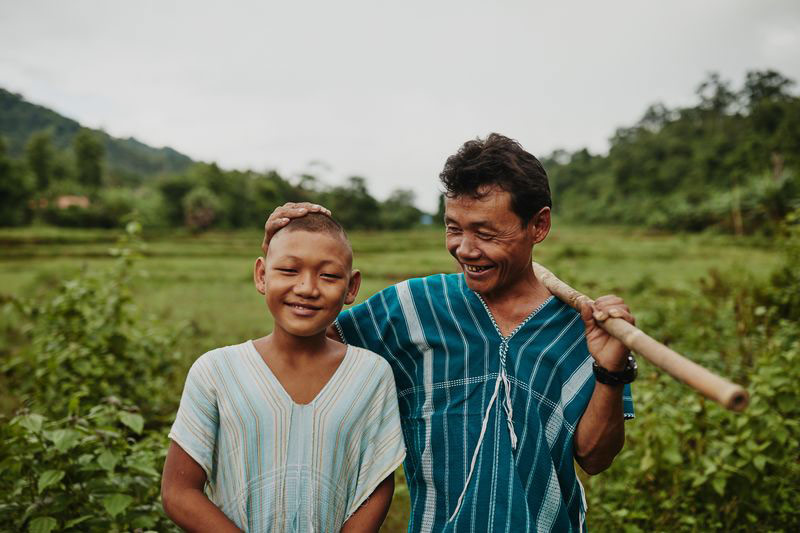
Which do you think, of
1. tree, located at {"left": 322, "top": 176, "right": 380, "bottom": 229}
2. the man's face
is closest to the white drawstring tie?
the man's face

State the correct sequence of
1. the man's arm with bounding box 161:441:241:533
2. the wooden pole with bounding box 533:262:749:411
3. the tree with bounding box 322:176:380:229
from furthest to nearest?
the tree with bounding box 322:176:380:229, the man's arm with bounding box 161:441:241:533, the wooden pole with bounding box 533:262:749:411

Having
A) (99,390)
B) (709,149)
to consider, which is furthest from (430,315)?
(709,149)

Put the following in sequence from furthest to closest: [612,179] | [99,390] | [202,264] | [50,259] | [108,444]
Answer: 1. [612,179]
2. [202,264]
3. [50,259]
4. [99,390]
5. [108,444]

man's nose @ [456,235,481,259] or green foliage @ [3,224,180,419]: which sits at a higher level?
man's nose @ [456,235,481,259]

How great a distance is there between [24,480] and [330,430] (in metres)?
1.36

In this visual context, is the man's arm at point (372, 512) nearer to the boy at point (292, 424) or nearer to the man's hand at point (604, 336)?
the boy at point (292, 424)

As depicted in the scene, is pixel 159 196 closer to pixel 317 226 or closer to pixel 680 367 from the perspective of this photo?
pixel 317 226

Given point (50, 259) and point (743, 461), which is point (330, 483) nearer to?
point (743, 461)

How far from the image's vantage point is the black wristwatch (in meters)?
1.44

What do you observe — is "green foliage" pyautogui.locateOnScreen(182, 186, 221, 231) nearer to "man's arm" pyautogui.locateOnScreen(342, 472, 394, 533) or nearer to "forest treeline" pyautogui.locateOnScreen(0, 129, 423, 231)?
"forest treeline" pyautogui.locateOnScreen(0, 129, 423, 231)

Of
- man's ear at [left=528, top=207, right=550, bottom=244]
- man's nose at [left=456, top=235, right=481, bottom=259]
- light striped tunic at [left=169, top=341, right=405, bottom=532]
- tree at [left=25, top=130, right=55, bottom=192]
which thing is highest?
tree at [left=25, top=130, right=55, bottom=192]

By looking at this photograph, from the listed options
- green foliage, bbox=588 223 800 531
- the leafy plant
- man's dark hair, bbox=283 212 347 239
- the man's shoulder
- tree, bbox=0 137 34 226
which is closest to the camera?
man's dark hair, bbox=283 212 347 239

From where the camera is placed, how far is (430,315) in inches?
65.6

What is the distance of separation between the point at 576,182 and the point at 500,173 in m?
35.8
